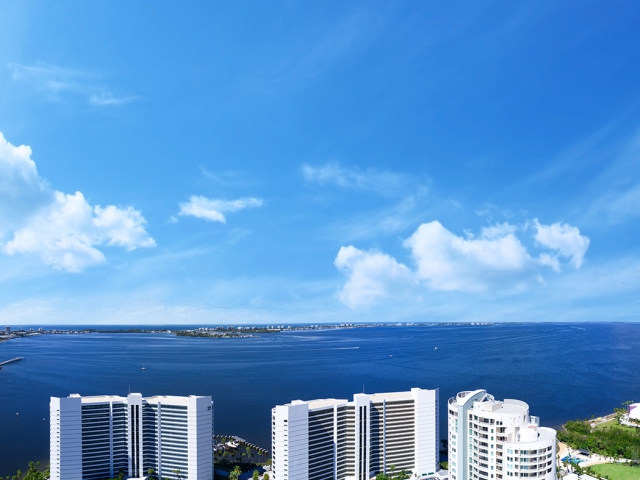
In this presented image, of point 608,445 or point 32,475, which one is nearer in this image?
point 32,475

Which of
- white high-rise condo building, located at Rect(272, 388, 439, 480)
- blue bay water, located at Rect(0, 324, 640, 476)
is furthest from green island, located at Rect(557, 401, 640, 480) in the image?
white high-rise condo building, located at Rect(272, 388, 439, 480)

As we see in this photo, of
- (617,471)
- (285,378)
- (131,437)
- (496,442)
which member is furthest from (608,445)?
(285,378)

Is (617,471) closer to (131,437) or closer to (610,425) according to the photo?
(610,425)

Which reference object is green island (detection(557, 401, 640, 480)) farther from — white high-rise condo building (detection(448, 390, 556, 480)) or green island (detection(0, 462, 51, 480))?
green island (detection(0, 462, 51, 480))

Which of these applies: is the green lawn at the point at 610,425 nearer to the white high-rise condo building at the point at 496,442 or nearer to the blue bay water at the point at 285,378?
the blue bay water at the point at 285,378

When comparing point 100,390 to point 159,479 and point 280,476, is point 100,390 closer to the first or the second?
point 159,479

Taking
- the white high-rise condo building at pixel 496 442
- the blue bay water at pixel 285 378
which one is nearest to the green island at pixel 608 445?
the blue bay water at pixel 285 378
